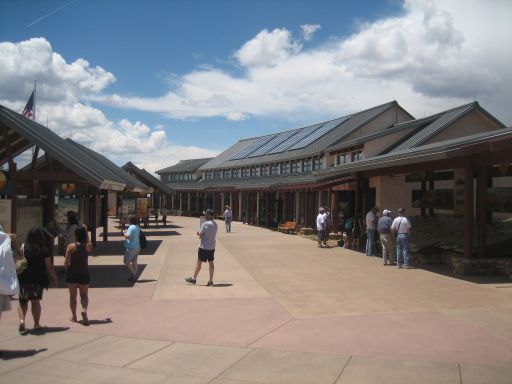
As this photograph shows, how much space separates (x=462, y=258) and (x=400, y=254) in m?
1.78

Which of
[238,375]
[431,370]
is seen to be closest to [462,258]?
[431,370]

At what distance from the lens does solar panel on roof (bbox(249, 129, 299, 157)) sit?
45125 mm

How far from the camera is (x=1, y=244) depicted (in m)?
6.40

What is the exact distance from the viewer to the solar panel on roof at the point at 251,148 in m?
49.3

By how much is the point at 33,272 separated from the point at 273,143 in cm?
3989

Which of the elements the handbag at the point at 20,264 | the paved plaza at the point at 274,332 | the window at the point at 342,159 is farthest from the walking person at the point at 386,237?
the window at the point at 342,159

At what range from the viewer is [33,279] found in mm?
7395

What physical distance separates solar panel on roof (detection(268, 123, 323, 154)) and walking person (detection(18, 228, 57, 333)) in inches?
1299

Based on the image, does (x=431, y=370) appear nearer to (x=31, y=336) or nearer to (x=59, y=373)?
(x=59, y=373)

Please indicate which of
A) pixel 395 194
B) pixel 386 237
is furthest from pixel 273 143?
pixel 386 237

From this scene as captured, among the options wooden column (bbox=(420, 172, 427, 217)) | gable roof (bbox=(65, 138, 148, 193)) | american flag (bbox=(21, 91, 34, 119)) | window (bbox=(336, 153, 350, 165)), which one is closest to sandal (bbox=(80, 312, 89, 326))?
gable roof (bbox=(65, 138, 148, 193))

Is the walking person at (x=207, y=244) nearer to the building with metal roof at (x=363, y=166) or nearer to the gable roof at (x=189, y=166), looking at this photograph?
the building with metal roof at (x=363, y=166)

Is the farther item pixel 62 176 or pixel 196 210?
pixel 196 210

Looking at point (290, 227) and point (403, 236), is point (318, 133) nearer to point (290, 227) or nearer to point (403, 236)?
point (290, 227)
